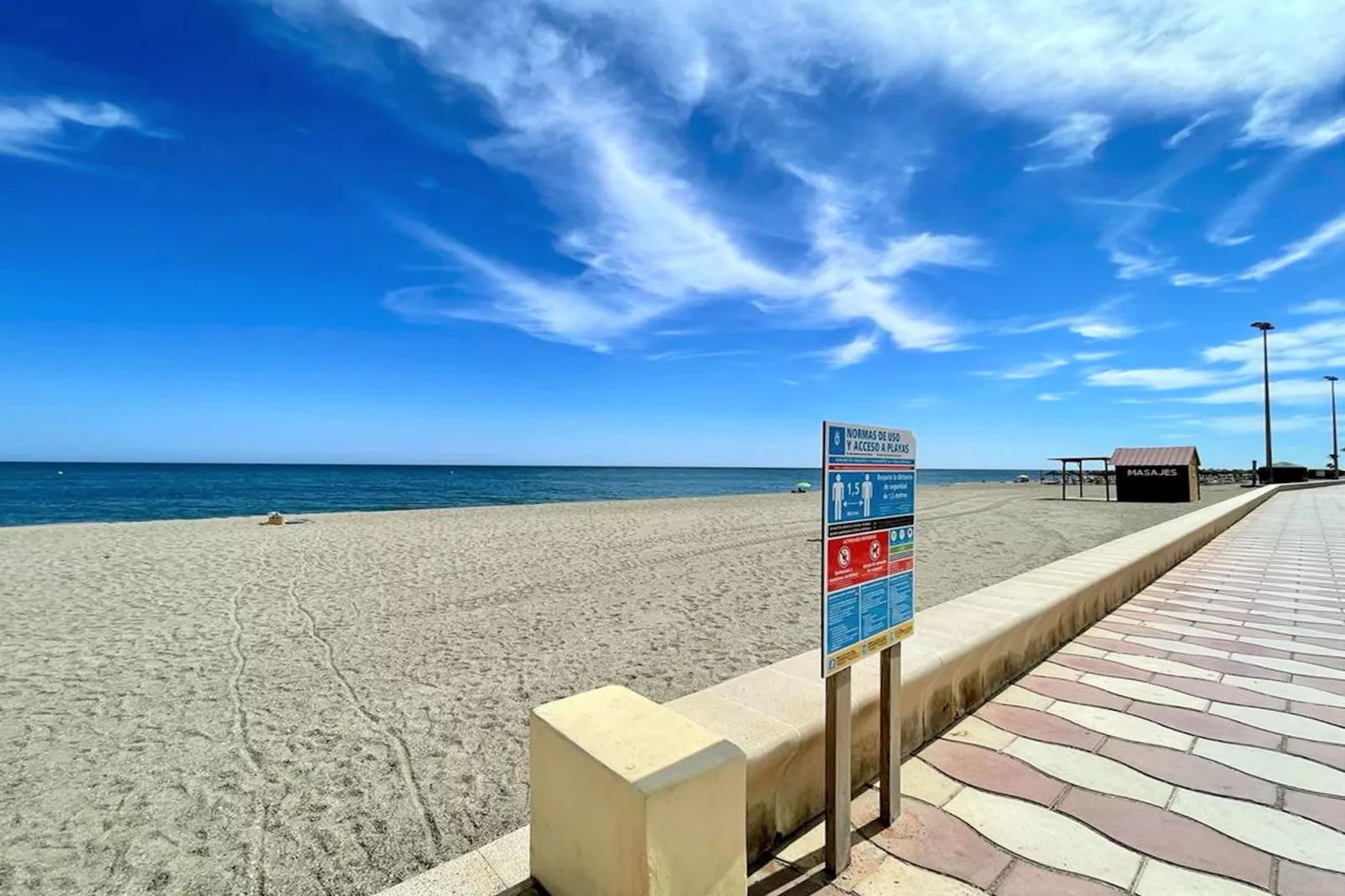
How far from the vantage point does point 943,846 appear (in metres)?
2.18

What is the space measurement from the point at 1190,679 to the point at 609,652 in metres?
4.04

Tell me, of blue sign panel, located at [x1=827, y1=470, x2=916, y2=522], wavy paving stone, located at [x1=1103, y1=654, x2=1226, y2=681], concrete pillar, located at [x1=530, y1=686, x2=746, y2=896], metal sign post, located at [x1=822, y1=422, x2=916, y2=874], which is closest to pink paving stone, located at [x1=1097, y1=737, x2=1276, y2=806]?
metal sign post, located at [x1=822, y1=422, x2=916, y2=874]

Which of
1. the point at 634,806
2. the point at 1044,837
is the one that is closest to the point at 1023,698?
the point at 1044,837

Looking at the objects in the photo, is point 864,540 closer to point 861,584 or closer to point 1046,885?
point 861,584

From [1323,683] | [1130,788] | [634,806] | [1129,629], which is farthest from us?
[1129,629]

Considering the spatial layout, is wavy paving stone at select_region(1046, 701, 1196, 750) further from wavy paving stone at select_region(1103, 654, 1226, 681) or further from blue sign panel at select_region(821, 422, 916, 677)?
blue sign panel at select_region(821, 422, 916, 677)

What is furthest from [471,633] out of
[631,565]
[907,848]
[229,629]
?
[907,848]

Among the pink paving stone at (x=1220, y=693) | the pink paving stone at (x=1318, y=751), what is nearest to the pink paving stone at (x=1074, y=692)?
the pink paving stone at (x=1220, y=693)

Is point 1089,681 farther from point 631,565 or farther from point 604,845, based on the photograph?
point 631,565

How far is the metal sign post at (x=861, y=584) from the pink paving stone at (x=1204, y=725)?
73.7 inches

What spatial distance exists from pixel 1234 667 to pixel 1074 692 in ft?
4.61

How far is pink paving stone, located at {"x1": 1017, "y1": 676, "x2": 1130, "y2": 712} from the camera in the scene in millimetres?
3455

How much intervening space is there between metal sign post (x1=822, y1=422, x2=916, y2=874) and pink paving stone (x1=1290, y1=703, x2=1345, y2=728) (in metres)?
2.65

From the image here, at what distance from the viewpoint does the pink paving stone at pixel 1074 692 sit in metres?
3.46
